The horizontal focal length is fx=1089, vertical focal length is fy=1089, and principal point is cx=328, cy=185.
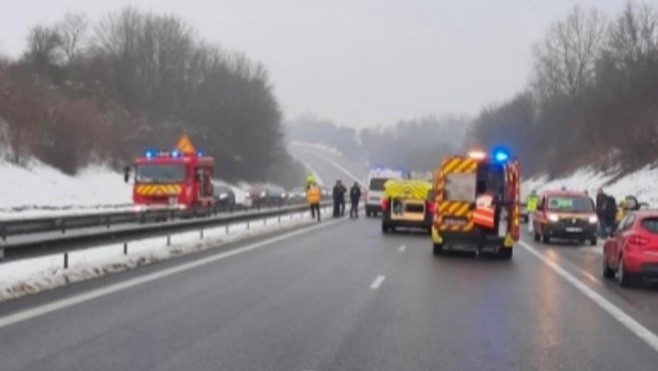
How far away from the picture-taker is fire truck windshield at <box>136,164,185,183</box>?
41.4 metres

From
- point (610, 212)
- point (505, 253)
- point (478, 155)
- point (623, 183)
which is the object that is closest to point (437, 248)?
point (505, 253)

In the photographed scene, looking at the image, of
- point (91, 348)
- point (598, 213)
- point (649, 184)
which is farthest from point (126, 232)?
point (649, 184)

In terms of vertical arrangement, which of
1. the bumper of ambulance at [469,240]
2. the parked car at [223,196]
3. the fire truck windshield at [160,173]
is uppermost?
the fire truck windshield at [160,173]

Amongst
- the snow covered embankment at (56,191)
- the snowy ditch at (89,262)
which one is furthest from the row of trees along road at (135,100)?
the snowy ditch at (89,262)

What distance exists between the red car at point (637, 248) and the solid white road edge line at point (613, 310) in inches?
31.3

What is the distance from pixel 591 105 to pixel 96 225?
69.9m

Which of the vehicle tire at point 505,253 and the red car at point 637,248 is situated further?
the vehicle tire at point 505,253

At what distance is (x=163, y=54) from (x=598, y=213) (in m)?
68.1

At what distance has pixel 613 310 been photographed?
15500mm

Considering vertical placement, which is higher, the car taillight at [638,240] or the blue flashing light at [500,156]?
the blue flashing light at [500,156]

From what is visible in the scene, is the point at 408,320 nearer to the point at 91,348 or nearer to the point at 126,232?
the point at 91,348

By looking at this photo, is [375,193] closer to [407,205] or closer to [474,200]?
[407,205]

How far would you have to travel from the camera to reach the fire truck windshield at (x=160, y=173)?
4138cm

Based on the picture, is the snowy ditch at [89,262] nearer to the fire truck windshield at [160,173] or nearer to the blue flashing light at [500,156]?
the fire truck windshield at [160,173]
